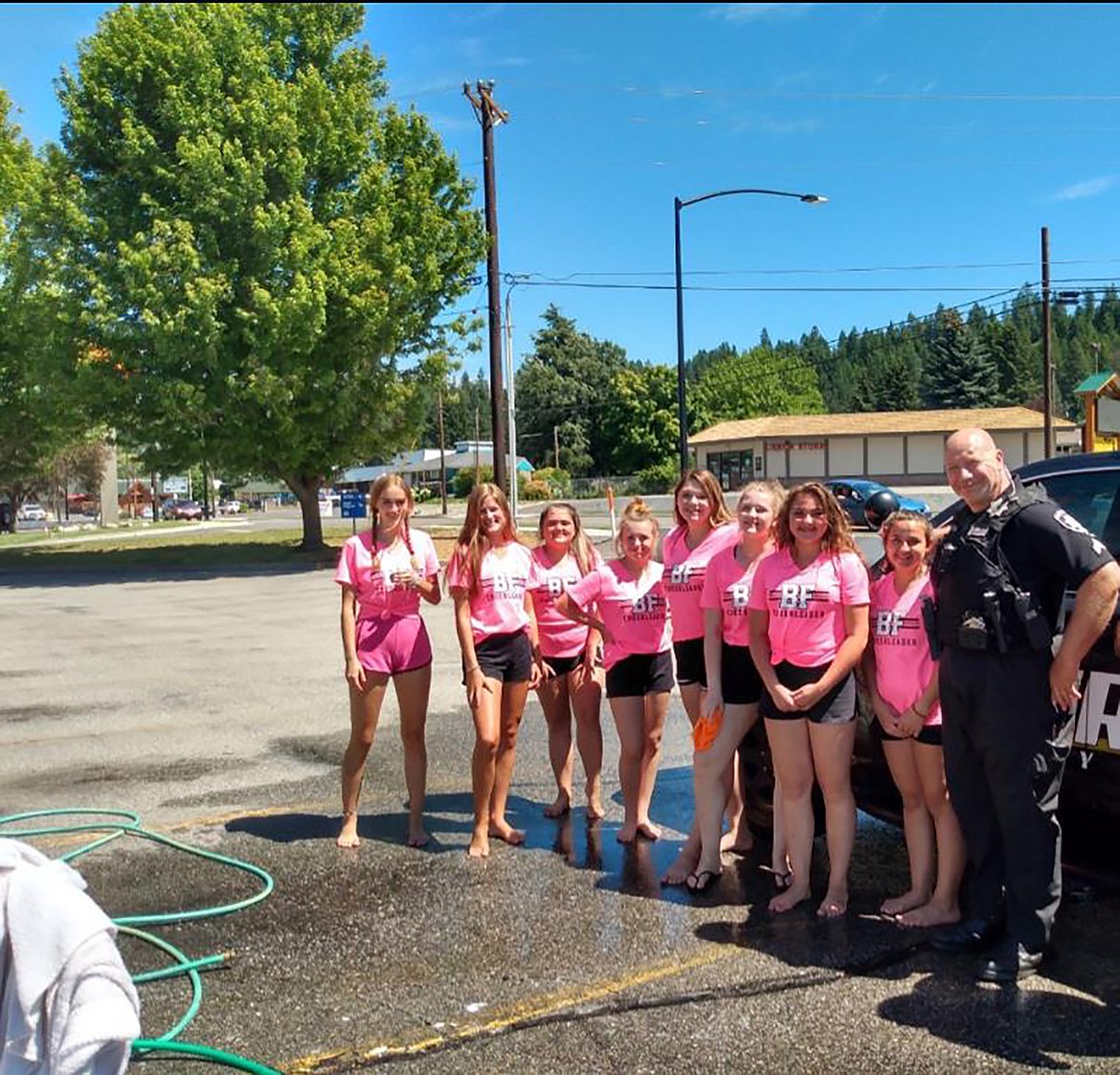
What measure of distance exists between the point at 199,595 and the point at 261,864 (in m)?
16.0

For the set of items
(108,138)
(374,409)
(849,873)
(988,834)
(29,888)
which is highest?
(108,138)

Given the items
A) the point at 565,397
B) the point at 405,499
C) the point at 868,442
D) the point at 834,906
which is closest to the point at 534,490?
the point at 868,442

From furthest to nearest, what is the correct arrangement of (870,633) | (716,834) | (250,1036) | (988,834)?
1. (716,834)
2. (870,633)
3. (988,834)
4. (250,1036)

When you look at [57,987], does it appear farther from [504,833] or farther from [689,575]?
[504,833]

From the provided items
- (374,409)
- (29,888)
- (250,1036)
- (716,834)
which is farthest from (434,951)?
(374,409)

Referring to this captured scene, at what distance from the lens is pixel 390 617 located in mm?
5578

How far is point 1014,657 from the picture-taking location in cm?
370

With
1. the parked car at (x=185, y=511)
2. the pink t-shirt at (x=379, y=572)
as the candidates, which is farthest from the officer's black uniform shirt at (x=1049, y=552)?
the parked car at (x=185, y=511)

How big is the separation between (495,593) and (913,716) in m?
2.12

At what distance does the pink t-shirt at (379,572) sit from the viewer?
5508 millimetres

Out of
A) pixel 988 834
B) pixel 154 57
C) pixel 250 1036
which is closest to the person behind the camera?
pixel 250 1036

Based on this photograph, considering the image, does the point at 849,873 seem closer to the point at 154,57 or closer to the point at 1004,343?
the point at 154,57

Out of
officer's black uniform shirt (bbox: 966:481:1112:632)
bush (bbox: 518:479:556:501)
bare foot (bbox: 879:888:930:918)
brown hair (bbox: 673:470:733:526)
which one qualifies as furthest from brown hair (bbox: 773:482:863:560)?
bush (bbox: 518:479:556:501)

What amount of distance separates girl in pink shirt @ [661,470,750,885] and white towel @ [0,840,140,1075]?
3.49 meters
